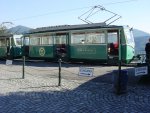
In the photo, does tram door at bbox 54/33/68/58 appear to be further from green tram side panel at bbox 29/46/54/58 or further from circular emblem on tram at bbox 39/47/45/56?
circular emblem on tram at bbox 39/47/45/56

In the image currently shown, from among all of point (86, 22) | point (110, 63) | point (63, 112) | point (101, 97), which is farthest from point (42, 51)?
point (63, 112)

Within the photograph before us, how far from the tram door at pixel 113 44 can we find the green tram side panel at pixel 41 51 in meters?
6.25

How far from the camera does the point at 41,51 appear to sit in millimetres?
30859

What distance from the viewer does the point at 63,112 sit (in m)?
10.0

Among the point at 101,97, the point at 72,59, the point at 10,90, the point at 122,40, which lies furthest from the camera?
the point at 72,59

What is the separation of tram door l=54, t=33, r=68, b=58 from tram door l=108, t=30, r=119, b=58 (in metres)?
4.44

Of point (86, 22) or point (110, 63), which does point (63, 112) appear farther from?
point (86, 22)

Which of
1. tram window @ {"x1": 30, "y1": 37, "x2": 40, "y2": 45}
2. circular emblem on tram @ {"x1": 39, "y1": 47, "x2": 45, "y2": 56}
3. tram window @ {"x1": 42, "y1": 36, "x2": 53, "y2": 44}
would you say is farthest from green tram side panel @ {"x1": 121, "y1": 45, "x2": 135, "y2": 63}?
tram window @ {"x1": 30, "y1": 37, "x2": 40, "y2": 45}

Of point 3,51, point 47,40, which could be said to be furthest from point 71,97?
point 3,51

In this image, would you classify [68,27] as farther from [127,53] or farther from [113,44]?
[127,53]

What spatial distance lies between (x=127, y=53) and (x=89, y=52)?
9.93 feet

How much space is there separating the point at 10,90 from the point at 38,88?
1.12 meters

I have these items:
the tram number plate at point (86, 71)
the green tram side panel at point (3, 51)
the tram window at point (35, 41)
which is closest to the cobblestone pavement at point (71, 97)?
the tram number plate at point (86, 71)

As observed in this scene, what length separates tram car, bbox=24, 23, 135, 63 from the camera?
24.9 m
